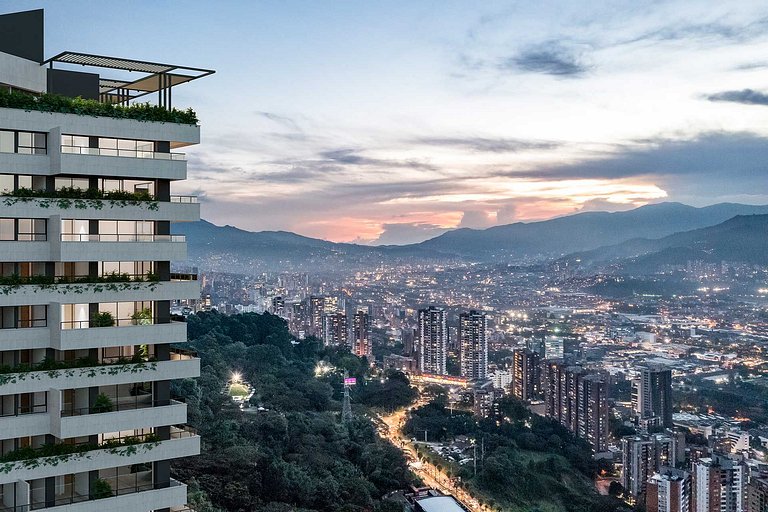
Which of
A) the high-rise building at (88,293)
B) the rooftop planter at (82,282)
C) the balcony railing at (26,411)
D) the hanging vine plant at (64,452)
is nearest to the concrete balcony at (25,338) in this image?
the high-rise building at (88,293)

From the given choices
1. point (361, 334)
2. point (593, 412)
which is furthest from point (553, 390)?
point (361, 334)

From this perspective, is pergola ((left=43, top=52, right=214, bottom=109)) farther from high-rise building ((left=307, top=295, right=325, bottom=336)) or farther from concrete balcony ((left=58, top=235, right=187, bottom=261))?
high-rise building ((left=307, top=295, right=325, bottom=336))

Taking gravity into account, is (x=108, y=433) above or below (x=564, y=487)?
above

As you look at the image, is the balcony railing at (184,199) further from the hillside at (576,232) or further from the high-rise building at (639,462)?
the hillside at (576,232)

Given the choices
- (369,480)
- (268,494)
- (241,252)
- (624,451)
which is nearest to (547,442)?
(624,451)

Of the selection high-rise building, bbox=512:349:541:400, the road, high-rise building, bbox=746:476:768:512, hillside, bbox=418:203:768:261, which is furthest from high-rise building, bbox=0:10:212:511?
hillside, bbox=418:203:768:261

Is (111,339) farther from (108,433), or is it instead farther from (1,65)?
(1,65)
